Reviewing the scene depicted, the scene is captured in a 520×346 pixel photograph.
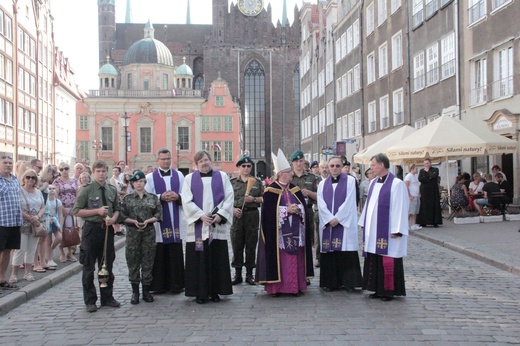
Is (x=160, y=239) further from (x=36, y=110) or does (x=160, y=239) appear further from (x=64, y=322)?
(x=36, y=110)

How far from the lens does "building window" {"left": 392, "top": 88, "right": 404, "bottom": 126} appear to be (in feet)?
104

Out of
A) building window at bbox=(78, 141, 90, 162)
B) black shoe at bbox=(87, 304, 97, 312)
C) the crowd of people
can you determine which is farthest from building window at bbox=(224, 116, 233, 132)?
black shoe at bbox=(87, 304, 97, 312)

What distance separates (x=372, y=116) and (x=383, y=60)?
3724 mm

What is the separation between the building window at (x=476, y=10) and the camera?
885 inches

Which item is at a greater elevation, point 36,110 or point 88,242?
point 36,110

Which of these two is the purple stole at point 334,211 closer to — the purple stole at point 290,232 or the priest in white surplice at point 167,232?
the purple stole at point 290,232

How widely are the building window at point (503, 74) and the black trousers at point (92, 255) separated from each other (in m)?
16.4

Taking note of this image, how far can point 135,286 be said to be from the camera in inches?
317

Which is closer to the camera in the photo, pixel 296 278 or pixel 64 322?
pixel 64 322

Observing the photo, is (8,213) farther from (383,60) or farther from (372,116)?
(372,116)

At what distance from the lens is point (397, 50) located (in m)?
32.2

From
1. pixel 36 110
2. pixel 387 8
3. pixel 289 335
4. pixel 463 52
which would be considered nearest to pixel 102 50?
pixel 36 110

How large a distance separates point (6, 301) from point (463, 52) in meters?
20.5

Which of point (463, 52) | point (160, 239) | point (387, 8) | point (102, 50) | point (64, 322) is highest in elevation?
point (102, 50)
